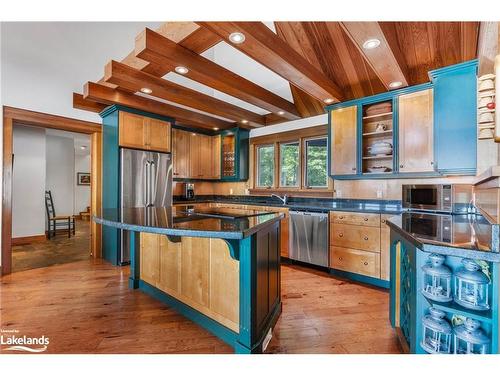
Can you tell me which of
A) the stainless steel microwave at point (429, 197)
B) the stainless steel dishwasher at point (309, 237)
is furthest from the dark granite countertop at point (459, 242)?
the stainless steel dishwasher at point (309, 237)

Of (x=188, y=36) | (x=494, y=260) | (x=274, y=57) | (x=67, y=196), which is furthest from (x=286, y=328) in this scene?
(x=67, y=196)

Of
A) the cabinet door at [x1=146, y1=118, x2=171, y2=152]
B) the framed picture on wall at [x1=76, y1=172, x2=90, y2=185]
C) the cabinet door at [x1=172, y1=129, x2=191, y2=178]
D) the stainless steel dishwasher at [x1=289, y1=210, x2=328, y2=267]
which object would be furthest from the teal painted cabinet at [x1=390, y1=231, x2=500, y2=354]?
the framed picture on wall at [x1=76, y1=172, x2=90, y2=185]

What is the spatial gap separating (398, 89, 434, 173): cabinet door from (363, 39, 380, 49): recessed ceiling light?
1217 millimetres

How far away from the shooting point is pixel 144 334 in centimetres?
197

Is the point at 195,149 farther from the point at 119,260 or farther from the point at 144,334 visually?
the point at 144,334

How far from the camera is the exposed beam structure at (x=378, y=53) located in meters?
1.92

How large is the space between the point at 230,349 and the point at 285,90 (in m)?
3.76

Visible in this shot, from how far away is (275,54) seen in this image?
2.22 meters

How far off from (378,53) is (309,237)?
2.40 meters

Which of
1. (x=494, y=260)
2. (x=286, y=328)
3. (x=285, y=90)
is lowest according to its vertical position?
(x=286, y=328)

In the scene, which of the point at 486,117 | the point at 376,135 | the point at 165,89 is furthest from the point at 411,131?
the point at 165,89
